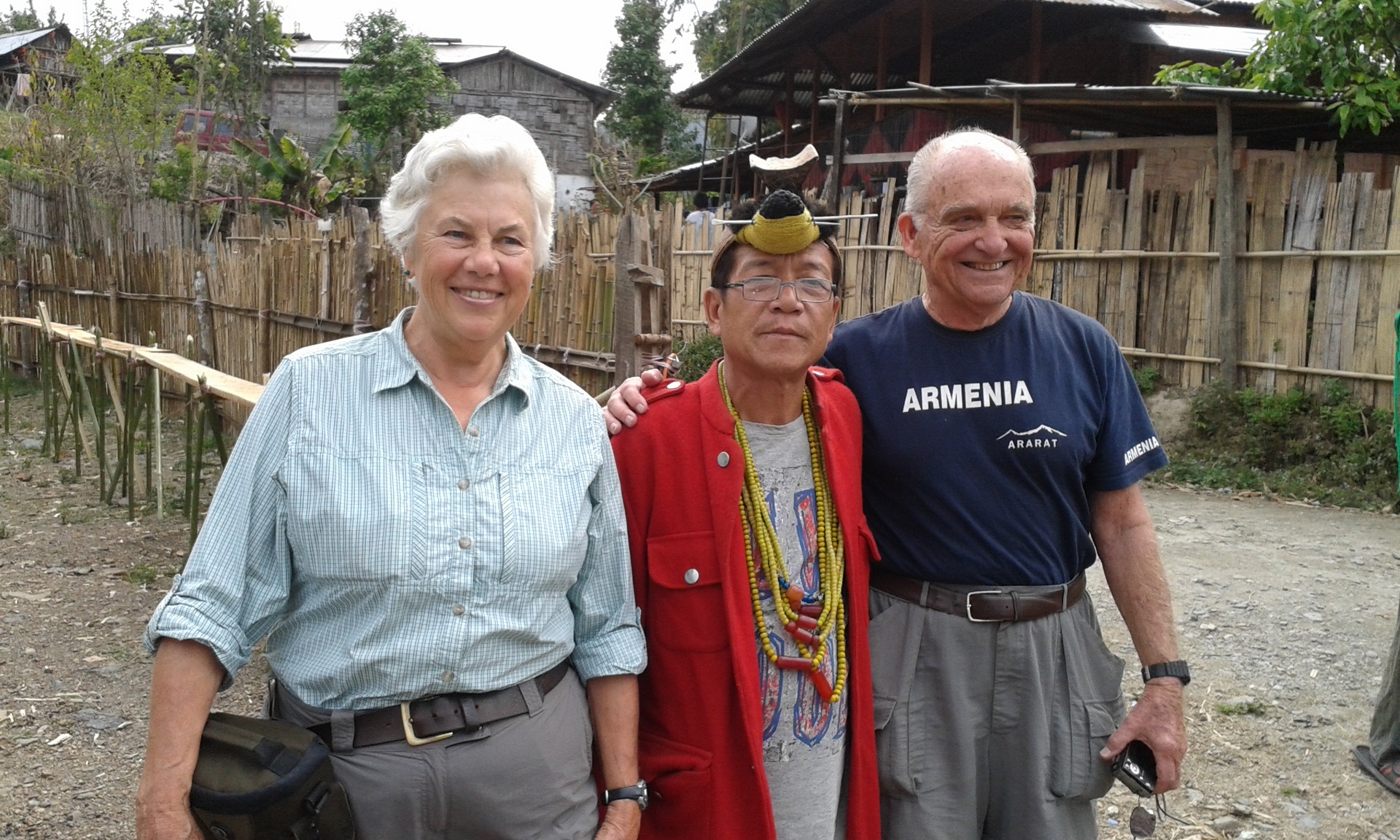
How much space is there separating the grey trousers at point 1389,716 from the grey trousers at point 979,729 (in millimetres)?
2344

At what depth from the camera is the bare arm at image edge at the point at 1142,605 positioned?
2359 mm

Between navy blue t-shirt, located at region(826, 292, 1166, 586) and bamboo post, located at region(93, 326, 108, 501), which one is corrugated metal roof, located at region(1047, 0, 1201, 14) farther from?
navy blue t-shirt, located at region(826, 292, 1166, 586)

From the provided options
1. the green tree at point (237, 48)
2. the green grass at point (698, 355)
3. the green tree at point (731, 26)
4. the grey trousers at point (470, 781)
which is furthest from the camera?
the green tree at point (731, 26)

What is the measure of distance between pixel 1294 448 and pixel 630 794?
784cm

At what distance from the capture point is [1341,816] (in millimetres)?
3865

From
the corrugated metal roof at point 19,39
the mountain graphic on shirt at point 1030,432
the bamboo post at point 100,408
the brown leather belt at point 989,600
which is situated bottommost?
the bamboo post at point 100,408

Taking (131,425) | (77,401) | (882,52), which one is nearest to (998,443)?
(131,425)

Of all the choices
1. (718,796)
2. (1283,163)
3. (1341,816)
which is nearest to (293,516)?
(718,796)

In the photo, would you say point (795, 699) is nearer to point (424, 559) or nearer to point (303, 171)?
point (424, 559)

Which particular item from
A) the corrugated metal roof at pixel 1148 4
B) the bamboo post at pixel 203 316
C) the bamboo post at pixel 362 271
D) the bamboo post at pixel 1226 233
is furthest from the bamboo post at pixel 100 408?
the corrugated metal roof at pixel 1148 4

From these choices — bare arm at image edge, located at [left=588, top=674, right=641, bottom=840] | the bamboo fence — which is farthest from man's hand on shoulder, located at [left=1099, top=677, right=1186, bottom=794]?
the bamboo fence

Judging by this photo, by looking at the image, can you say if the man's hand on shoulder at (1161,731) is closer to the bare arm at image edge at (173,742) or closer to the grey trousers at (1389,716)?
the bare arm at image edge at (173,742)

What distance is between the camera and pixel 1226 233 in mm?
8688

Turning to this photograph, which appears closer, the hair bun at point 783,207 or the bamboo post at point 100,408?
the hair bun at point 783,207
